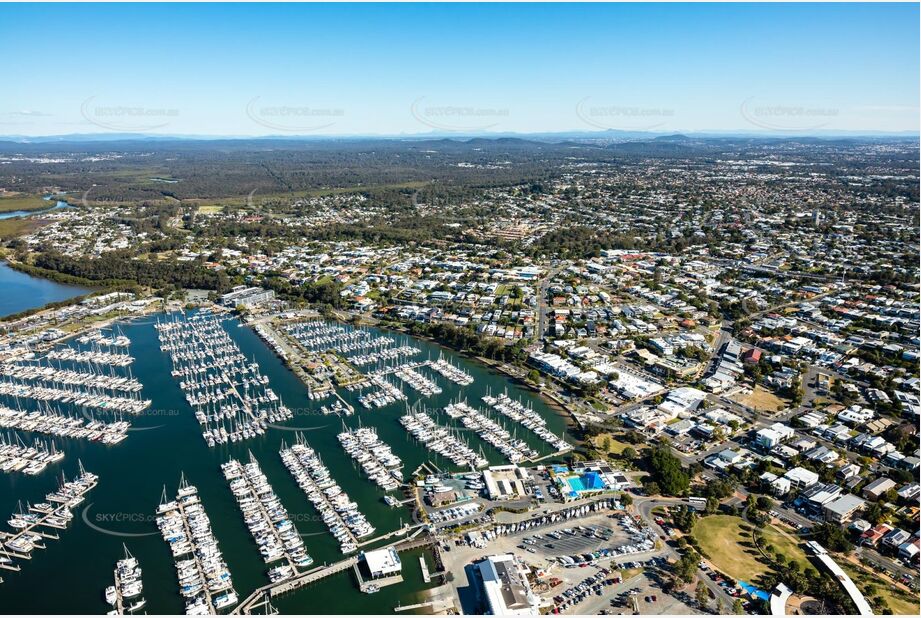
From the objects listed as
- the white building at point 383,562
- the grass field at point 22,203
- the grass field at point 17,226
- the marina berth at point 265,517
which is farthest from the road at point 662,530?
the grass field at point 22,203

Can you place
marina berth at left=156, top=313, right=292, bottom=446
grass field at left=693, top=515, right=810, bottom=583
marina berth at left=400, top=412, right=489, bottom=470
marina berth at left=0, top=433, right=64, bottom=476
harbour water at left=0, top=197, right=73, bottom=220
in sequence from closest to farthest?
grass field at left=693, top=515, right=810, bottom=583, marina berth at left=0, top=433, right=64, bottom=476, marina berth at left=400, top=412, right=489, bottom=470, marina berth at left=156, top=313, right=292, bottom=446, harbour water at left=0, top=197, right=73, bottom=220

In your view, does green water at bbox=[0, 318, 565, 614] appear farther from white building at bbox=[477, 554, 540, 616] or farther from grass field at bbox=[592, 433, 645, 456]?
white building at bbox=[477, 554, 540, 616]

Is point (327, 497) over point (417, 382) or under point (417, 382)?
under

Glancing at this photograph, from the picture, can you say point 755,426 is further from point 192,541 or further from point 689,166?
point 689,166

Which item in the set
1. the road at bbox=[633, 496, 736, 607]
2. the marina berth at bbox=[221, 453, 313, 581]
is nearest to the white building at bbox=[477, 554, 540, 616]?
the road at bbox=[633, 496, 736, 607]

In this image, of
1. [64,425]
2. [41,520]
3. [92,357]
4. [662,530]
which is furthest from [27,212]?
[662,530]

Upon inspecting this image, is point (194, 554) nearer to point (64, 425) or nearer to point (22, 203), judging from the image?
point (64, 425)

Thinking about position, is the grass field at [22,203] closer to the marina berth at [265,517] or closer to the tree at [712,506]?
the marina berth at [265,517]
